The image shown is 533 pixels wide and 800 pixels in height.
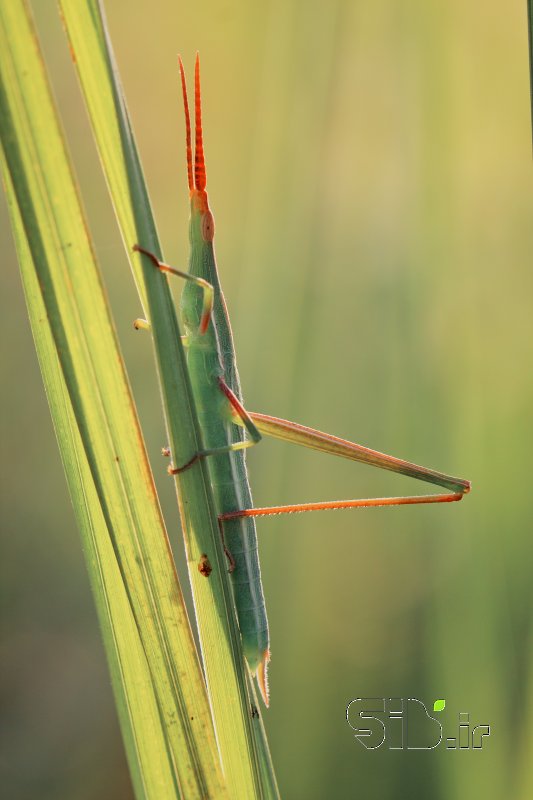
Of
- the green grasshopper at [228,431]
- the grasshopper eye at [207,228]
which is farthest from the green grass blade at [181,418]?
the grasshopper eye at [207,228]

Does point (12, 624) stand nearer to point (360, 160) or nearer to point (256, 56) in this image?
point (360, 160)

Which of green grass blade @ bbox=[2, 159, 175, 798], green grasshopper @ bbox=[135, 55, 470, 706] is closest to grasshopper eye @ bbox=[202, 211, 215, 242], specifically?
green grasshopper @ bbox=[135, 55, 470, 706]

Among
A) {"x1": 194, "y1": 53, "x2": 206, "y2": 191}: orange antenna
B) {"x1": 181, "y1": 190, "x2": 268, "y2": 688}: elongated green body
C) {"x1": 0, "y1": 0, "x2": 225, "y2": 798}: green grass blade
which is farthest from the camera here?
{"x1": 181, "y1": 190, "x2": 268, "y2": 688}: elongated green body

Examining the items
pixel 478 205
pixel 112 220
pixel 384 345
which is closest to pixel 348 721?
pixel 384 345

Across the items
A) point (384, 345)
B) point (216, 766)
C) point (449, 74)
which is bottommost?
point (216, 766)

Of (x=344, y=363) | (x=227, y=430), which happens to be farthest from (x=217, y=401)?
(x=344, y=363)

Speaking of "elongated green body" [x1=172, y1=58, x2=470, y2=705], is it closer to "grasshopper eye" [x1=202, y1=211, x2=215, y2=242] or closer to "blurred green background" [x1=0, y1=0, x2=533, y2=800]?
"grasshopper eye" [x1=202, y1=211, x2=215, y2=242]
